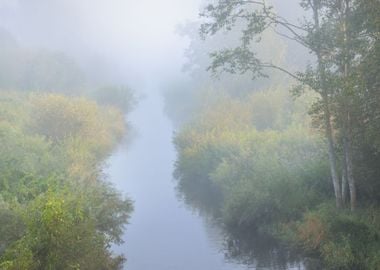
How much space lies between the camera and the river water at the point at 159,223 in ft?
96.7

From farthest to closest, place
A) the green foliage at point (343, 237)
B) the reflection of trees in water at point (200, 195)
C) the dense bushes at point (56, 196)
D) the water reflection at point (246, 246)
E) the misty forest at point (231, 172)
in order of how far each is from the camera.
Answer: the reflection of trees in water at point (200, 195)
the water reflection at point (246, 246)
the green foliage at point (343, 237)
the misty forest at point (231, 172)
the dense bushes at point (56, 196)

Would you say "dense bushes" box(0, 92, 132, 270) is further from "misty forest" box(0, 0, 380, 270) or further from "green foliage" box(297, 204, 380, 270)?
"green foliage" box(297, 204, 380, 270)

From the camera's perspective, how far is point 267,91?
59125 mm

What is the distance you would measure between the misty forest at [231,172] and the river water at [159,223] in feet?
0.43

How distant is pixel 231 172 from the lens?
132ft

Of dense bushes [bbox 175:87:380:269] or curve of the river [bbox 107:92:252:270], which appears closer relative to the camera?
dense bushes [bbox 175:87:380:269]

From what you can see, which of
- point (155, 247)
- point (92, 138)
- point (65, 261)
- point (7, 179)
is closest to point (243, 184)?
point (155, 247)

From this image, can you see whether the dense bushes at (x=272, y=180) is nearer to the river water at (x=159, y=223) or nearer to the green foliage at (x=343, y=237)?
the green foliage at (x=343, y=237)

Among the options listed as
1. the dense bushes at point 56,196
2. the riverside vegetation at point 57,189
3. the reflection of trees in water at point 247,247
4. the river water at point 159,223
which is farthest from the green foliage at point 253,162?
the dense bushes at point 56,196

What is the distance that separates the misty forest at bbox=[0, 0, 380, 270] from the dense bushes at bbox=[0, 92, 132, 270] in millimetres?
74

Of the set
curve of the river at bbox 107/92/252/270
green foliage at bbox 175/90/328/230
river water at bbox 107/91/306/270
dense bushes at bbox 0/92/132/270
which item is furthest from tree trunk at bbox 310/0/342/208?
dense bushes at bbox 0/92/132/270

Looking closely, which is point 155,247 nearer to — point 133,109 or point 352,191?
point 352,191

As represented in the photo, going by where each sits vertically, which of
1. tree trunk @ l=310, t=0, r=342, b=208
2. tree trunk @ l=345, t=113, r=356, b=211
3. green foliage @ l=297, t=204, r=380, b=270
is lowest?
Answer: green foliage @ l=297, t=204, r=380, b=270

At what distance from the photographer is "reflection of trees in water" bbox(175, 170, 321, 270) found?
27.6 meters
